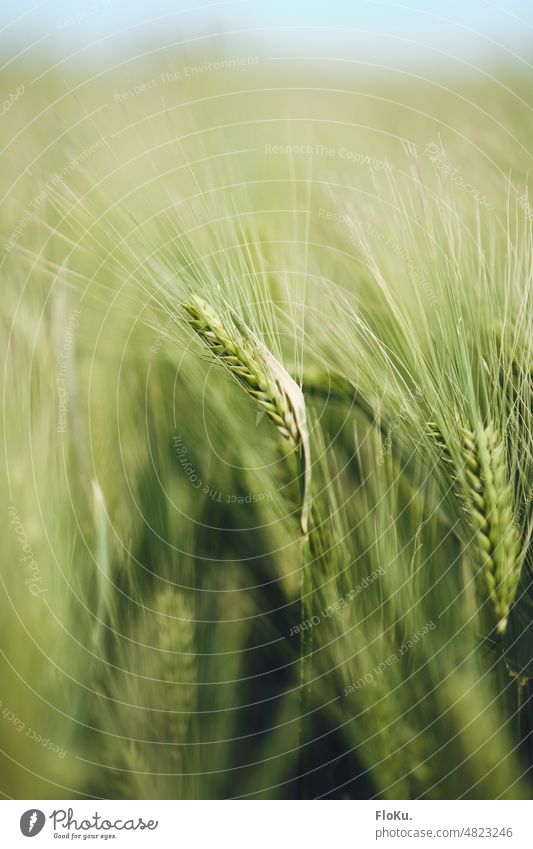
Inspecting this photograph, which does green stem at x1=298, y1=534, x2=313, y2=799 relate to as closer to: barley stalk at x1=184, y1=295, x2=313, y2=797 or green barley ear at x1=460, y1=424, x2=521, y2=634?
barley stalk at x1=184, y1=295, x2=313, y2=797

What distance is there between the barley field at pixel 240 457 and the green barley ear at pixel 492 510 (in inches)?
1.0

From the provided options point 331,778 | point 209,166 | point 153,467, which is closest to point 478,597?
point 331,778

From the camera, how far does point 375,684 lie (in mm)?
540

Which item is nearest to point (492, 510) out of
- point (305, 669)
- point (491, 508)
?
point (491, 508)

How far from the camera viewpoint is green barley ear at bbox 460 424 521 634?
0.49 m

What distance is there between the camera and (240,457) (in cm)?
56

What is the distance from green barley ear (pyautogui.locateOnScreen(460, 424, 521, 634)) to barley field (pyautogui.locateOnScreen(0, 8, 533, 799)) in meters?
0.03

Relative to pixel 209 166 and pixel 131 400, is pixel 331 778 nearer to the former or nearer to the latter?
pixel 131 400

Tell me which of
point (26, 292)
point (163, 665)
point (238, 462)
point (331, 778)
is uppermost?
point (26, 292)

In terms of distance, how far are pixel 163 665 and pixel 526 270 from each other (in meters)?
0.50

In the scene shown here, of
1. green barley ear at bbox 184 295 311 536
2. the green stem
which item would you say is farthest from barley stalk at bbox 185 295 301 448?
the green stem

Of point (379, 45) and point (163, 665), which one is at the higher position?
point (379, 45)

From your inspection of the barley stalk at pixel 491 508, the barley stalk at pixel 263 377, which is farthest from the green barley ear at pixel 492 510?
the barley stalk at pixel 263 377

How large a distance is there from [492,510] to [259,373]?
23cm
